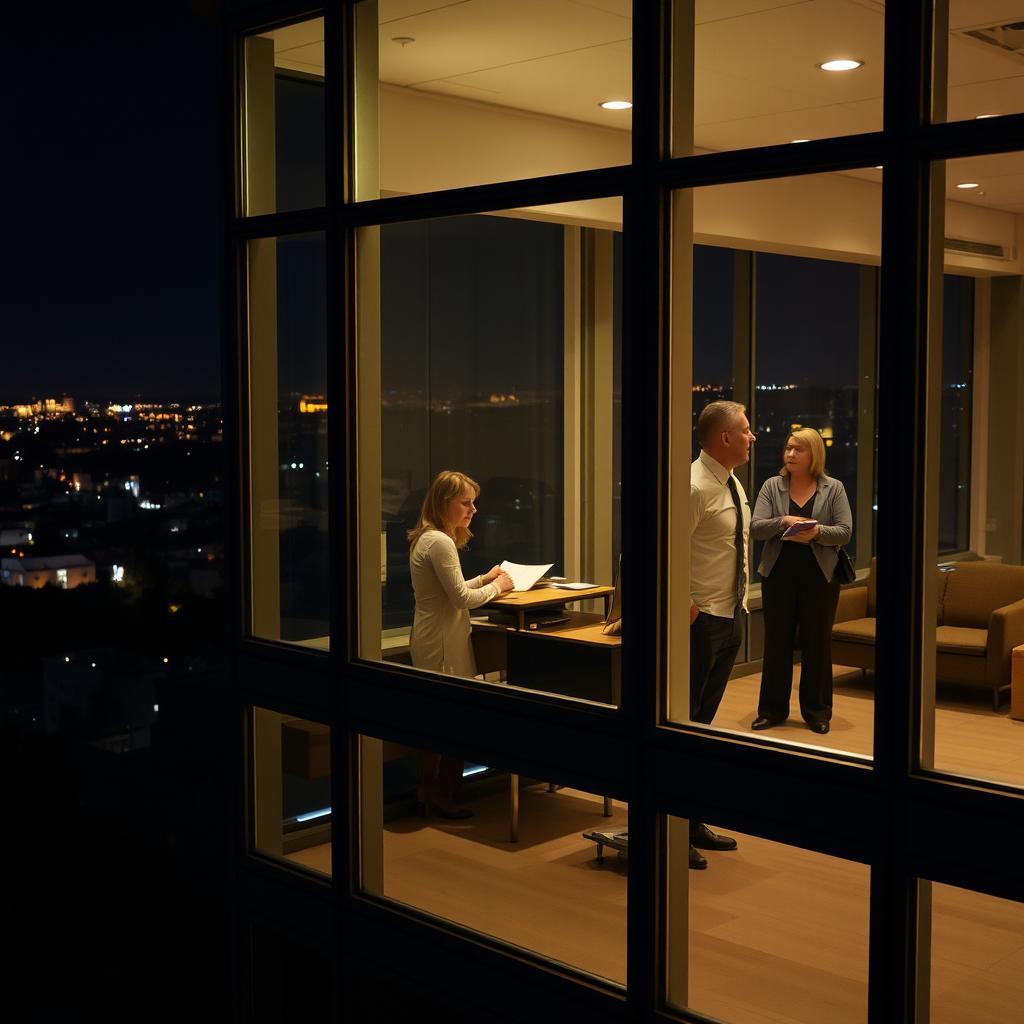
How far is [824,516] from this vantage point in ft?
18.2

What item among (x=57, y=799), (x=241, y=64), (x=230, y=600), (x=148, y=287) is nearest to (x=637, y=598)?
(x=230, y=600)

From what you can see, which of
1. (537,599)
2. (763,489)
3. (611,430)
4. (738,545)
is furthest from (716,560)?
(611,430)

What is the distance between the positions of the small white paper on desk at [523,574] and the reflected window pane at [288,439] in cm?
73

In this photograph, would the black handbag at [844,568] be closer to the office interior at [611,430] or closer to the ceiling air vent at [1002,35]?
the office interior at [611,430]

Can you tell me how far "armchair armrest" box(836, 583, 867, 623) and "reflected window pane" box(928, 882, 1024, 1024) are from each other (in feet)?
2.49

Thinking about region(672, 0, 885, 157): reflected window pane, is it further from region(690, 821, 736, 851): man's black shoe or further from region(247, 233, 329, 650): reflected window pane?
region(690, 821, 736, 851): man's black shoe

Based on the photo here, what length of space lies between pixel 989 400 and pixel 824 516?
21.5 feet

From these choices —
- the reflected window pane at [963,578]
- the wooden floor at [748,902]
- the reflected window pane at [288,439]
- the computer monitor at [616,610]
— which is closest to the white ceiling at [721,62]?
the reflected window pane at [963,578]

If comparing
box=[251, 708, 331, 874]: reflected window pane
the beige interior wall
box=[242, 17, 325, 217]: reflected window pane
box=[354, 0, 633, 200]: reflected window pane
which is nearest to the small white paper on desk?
box=[251, 708, 331, 874]: reflected window pane

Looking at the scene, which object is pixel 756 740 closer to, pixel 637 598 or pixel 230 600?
pixel 637 598

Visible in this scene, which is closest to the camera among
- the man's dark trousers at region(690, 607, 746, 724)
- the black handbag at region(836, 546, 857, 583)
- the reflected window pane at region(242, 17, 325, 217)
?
the man's dark trousers at region(690, 607, 746, 724)

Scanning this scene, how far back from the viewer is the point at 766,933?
3.57 metres

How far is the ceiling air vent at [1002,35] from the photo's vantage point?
3.20 m

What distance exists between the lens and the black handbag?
452 cm
